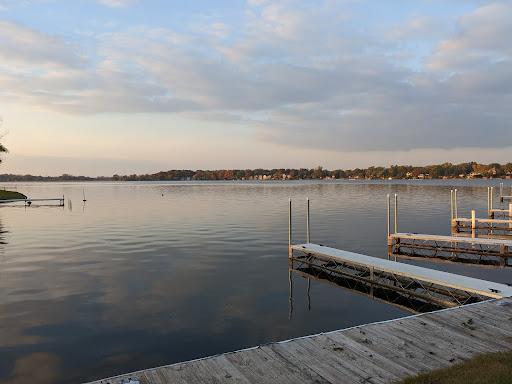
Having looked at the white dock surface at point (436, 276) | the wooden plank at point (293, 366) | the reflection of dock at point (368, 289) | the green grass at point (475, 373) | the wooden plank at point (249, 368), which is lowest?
the reflection of dock at point (368, 289)

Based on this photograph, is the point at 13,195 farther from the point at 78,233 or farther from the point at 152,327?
the point at 152,327

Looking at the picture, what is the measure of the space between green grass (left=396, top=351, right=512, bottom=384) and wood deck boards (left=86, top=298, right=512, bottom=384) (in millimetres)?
256

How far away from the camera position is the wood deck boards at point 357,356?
633 cm

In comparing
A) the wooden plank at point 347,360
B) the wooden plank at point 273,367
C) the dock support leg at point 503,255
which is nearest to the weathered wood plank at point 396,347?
the wooden plank at point 347,360

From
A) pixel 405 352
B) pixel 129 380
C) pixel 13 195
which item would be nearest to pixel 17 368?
pixel 129 380

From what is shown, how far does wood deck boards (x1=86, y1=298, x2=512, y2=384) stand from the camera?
6328 mm

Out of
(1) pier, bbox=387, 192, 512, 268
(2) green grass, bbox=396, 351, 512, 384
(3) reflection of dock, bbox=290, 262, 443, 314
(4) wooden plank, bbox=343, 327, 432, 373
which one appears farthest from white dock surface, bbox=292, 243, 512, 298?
(1) pier, bbox=387, 192, 512, 268

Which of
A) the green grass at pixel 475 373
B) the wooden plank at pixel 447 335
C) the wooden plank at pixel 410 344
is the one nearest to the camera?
the green grass at pixel 475 373

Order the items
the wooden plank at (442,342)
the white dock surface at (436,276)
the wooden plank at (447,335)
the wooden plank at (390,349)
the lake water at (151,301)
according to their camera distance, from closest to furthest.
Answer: the wooden plank at (390,349) < the wooden plank at (442,342) < the wooden plank at (447,335) < the lake water at (151,301) < the white dock surface at (436,276)

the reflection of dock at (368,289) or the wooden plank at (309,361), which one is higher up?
the wooden plank at (309,361)

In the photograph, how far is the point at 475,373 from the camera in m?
6.14

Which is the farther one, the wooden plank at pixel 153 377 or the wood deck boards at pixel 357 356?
the wood deck boards at pixel 357 356

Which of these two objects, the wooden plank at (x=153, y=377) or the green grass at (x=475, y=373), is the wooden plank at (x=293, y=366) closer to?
the green grass at (x=475, y=373)

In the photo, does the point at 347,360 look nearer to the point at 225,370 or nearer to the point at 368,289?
the point at 225,370
